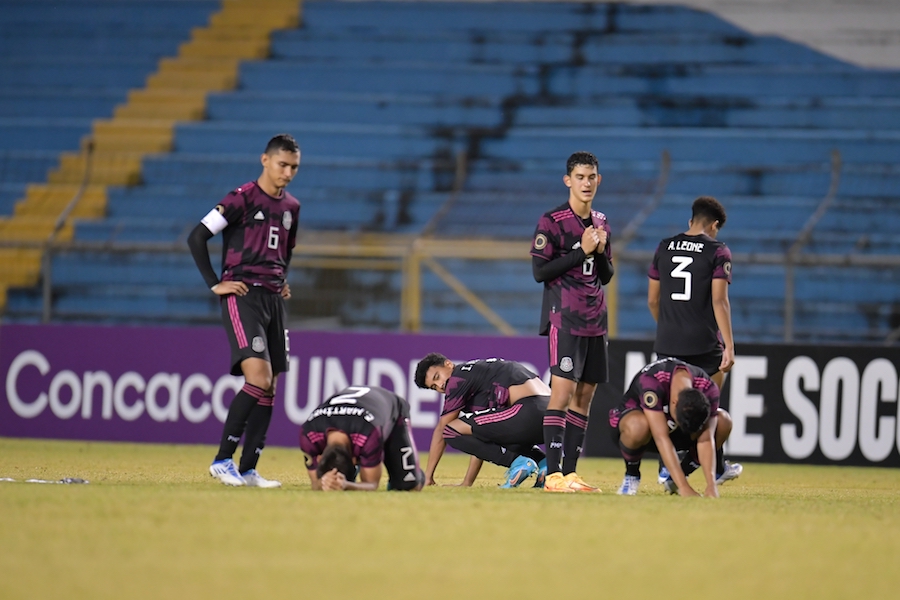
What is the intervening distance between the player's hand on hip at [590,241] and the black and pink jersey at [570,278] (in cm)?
15

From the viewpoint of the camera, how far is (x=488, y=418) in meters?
8.27

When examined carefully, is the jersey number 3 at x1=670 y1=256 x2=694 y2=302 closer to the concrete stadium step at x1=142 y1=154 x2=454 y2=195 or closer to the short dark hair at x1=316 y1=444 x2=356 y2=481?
the short dark hair at x1=316 y1=444 x2=356 y2=481

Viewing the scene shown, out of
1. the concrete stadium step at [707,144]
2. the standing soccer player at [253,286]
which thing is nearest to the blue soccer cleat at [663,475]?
the standing soccer player at [253,286]

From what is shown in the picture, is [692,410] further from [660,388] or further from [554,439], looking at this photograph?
[554,439]

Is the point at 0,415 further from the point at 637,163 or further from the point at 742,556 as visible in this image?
the point at 742,556

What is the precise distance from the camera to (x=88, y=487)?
6914 millimetres

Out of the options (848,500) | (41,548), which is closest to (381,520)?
(41,548)

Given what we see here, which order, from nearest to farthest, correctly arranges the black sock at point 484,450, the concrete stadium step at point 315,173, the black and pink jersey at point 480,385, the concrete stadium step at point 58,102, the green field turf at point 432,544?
the green field turf at point 432,544
the black sock at point 484,450
the black and pink jersey at point 480,385
the concrete stadium step at point 315,173
the concrete stadium step at point 58,102

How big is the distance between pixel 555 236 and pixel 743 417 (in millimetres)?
4442

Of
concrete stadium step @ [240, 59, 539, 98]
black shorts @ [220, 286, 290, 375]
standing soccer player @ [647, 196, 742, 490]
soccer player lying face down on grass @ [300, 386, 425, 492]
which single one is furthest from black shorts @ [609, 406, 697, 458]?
concrete stadium step @ [240, 59, 539, 98]

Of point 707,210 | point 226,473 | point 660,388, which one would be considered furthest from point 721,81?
point 226,473

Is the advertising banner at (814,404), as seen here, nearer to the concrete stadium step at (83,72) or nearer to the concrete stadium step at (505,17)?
the concrete stadium step at (505,17)

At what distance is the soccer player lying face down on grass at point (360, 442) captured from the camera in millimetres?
6828

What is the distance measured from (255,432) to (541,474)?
1.81 meters
